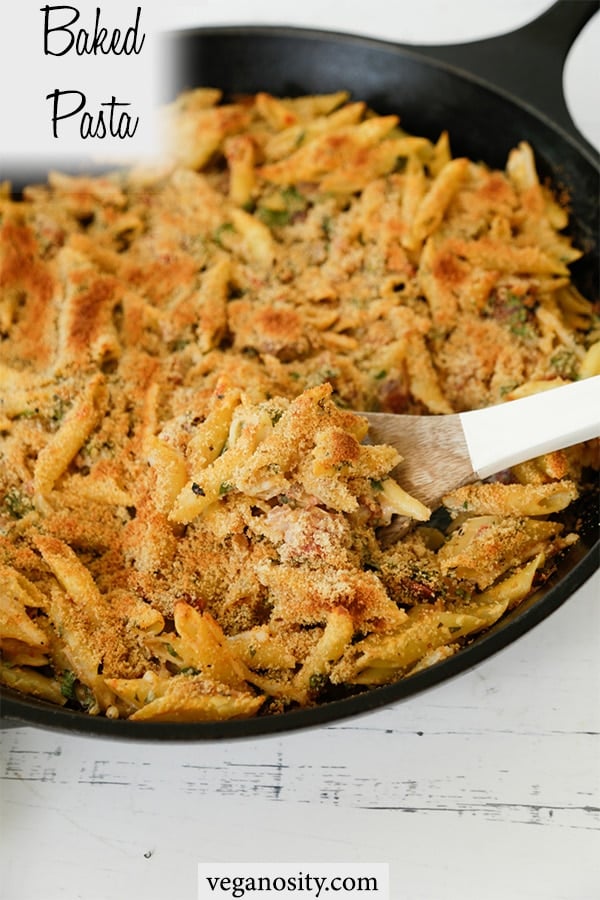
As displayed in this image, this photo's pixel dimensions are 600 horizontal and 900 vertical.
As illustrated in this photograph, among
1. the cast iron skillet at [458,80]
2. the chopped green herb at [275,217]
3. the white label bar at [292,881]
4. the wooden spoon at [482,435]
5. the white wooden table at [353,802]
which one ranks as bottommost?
the white label bar at [292,881]

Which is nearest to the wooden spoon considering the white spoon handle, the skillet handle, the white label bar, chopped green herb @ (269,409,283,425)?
the white spoon handle

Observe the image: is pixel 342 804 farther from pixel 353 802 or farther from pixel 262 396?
pixel 262 396

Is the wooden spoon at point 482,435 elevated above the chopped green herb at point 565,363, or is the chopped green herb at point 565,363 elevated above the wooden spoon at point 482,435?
the chopped green herb at point 565,363

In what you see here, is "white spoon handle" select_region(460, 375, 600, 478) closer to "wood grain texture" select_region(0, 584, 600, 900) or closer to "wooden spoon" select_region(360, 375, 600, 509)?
"wooden spoon" select_region(360, 375, 600, 509)

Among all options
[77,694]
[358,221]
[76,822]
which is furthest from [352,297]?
[76,822]

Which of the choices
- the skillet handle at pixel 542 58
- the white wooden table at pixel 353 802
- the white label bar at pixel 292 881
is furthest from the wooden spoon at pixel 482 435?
the skillet handle at pixel 542 58

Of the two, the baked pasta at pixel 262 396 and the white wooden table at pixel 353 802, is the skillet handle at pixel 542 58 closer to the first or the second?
the baked pasta at pixel 262 396

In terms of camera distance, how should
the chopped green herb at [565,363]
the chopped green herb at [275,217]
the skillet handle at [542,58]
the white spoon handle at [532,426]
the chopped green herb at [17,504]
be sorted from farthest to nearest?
the chopped green herb at [275,217] → the skillet handle at [542,58] → the chopped green herb at [565,363] → the chopped green herb at [17,504] → the white spoon handle at [532,426]
